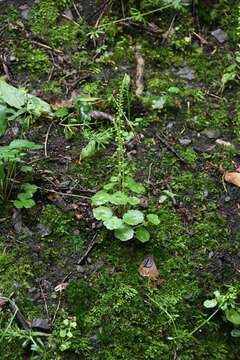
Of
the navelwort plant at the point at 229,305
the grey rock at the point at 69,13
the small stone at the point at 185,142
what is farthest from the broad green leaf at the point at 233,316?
the grey rock at the point at 69,13

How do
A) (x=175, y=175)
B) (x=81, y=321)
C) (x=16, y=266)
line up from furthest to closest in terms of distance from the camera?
(x=175, y=175) < (x=16, y=266) < (x=81, y=321)

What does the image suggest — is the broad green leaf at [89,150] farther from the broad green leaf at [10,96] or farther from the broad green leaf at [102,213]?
the broad green leaf at [10,96]

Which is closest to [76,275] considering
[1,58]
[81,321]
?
[81,321]

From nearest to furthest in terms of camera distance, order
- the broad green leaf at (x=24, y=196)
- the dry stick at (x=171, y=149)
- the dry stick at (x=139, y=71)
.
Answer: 1. the broad green leaf at (x=24, y=196)
2. the dry stick at (x=171, y=149)
3. the dry stick at (x=139, y=71)

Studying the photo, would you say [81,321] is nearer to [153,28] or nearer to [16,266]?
[16,266]

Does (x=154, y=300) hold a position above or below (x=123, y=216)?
below

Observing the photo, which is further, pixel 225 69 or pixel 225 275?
pixel 225 69

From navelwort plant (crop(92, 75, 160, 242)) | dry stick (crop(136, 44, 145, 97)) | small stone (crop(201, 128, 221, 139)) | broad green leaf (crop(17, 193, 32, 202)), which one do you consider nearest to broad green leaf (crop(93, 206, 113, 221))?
navelwort plant (crop(92, 75, 160, 242))

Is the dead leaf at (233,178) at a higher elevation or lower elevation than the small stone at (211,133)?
lower
